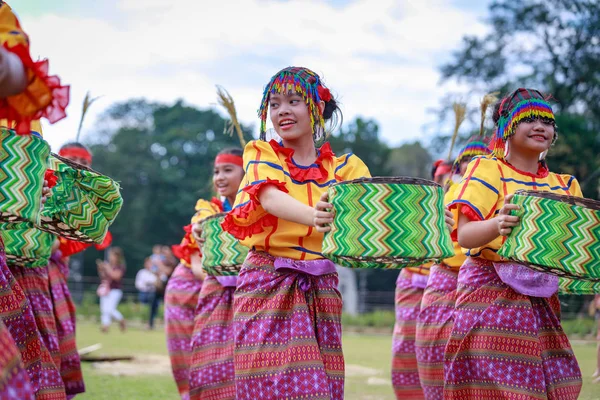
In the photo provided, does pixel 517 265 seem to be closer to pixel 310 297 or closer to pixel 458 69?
pixel 310 297

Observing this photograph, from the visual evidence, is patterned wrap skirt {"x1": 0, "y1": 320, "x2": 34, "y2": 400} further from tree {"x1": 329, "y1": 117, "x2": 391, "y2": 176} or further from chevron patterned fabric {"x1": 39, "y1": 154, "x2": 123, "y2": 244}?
tree {"x1": 329, "y1": 117, "x2": 391, "y2": 176}

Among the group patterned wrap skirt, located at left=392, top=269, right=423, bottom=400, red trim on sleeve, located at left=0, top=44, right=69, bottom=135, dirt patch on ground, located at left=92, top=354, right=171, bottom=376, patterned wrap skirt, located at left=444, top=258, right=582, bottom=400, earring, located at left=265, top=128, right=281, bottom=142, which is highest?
red trim on sleeve, located at left=0, top=44, right=69, bottom=135

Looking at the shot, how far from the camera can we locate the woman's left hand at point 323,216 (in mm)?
3443

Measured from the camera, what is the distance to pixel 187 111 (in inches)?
1918

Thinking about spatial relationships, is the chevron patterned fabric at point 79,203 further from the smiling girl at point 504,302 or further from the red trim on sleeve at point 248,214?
the smiling girl at point 504,302

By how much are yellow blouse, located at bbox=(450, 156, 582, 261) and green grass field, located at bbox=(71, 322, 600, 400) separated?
130 inches

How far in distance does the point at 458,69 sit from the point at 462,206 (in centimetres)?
2900

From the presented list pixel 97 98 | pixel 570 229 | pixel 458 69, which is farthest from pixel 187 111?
pixel 570 229

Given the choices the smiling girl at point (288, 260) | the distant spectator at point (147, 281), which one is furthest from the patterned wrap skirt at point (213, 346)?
the distant spectator at point (147, 281)

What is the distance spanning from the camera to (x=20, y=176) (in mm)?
3043

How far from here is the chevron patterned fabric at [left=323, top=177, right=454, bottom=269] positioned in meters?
3.29

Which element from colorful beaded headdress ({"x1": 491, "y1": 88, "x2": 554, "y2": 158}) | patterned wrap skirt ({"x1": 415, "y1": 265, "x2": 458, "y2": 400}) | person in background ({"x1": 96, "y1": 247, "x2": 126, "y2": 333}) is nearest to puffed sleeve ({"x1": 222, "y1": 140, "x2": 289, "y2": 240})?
colorful beaded headdress ({"x1": 491, "y1": 88, "x2": 554, "y2": 158})

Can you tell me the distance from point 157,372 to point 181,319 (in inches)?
118

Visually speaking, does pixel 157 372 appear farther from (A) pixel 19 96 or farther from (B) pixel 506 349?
(A) pixel 19 96
